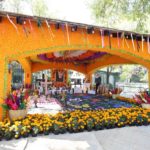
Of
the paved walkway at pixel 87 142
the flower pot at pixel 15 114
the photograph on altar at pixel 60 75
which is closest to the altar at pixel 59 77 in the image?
the photograph on altar at pixel 60 75

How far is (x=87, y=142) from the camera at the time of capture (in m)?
5.32

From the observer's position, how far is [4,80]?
6.45 metres

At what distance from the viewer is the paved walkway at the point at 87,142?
496 cm

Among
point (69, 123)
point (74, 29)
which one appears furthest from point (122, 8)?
point (69, 123)

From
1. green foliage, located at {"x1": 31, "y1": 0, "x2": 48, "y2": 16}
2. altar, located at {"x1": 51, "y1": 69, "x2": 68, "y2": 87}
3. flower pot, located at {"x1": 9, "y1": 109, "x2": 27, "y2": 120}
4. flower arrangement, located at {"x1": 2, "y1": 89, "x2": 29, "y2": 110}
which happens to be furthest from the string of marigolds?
green foliage, located at {"x1": 31, "y1": 0, "x2": 48, "y2": 16}

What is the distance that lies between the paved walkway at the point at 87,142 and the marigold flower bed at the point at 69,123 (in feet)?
0.60

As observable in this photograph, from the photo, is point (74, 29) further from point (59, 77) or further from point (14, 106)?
point (59, 77)

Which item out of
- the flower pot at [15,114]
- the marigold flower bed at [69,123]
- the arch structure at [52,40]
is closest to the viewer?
the marigold flower bed at [69,123]

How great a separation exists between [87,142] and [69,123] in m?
0.98

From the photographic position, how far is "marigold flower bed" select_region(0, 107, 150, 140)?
5.55m

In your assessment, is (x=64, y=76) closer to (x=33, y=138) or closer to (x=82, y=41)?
(x=82, y=41)

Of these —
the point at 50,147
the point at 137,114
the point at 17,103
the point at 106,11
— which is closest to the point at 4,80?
the point at 17,103

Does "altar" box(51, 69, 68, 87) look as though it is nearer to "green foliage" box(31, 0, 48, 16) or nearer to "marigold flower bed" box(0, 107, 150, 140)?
"green foliage" box(31, 0, 48, 16)

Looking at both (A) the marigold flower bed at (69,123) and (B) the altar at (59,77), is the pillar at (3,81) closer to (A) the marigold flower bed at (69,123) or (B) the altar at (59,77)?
(A) the marigold flower bed at (69,123)
